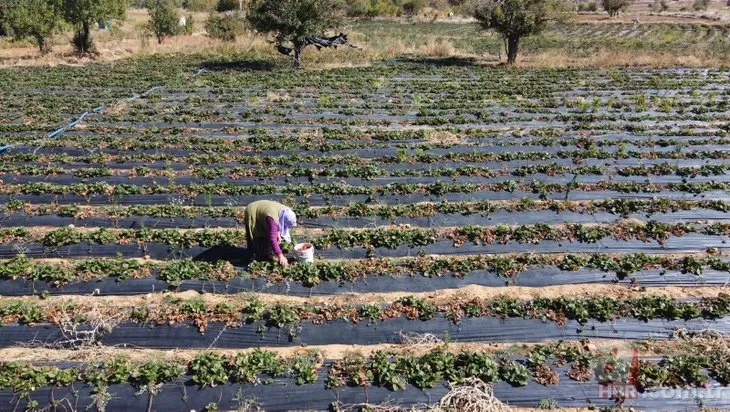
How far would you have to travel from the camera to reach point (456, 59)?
3112 cm

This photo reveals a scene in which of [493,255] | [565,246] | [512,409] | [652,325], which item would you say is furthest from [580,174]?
[512,409]

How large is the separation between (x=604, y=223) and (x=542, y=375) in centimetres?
511

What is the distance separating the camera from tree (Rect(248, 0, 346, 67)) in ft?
86.0

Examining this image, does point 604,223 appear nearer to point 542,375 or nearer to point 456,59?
point 542,375

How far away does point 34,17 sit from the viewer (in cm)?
3108

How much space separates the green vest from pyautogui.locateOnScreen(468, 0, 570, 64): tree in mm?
23303

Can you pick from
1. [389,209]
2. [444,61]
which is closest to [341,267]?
[389,209]

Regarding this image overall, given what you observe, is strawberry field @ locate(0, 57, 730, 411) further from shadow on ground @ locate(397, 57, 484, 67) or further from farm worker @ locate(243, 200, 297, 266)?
shadow on ground @ locate(397, 57, 484, 67)

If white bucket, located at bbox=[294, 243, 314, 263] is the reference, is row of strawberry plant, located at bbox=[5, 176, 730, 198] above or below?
above

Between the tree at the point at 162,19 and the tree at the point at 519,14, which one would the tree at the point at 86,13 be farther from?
the tree at the point at 519,14

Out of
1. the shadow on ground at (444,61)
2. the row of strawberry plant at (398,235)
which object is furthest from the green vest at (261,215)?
the shadow on ground at (444,61)

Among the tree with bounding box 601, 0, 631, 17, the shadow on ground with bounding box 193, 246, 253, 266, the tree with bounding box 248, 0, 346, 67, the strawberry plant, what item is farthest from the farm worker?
the tree with bounding box 601, 0, 631, 17

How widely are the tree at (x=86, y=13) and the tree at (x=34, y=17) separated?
0.75m

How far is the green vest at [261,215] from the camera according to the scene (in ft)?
25.8
